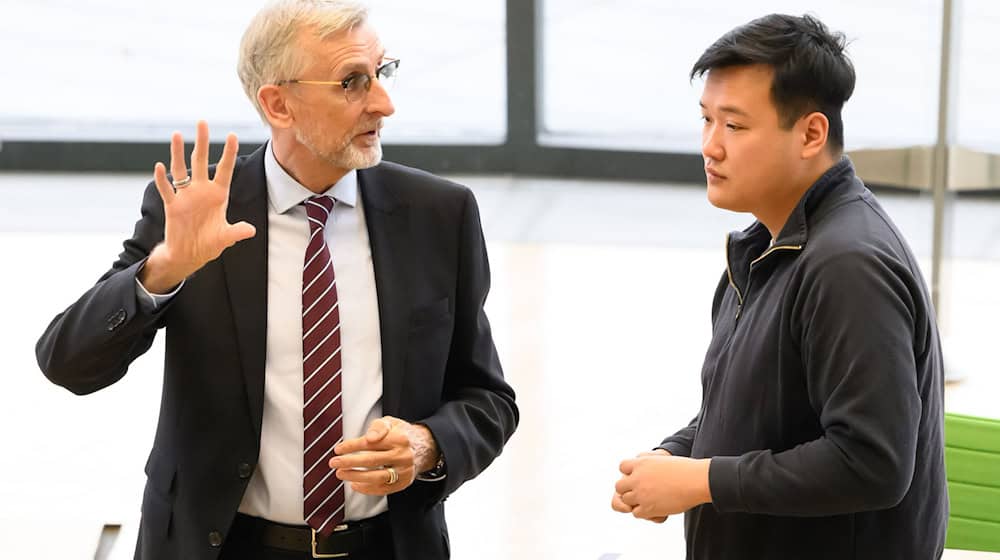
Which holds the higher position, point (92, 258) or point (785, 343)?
point (785, 343)

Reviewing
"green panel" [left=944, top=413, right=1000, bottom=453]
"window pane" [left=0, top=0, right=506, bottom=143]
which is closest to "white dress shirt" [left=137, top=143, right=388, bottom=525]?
"green panel" [left=944, top=413, right=1000, bottom=453]

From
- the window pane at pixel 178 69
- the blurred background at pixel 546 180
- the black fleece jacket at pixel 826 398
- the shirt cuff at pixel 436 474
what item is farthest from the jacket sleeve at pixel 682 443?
the window pane at pixel 178 69

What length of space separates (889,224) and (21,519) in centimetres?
229

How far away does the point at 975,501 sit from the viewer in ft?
10.5

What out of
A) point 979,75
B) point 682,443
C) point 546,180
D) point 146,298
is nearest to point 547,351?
point 546,180

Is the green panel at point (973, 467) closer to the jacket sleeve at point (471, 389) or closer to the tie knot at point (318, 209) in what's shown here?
the jacket sleeve at point (471, 389)

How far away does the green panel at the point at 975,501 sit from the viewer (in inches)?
126

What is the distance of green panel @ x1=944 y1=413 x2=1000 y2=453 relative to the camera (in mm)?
3203

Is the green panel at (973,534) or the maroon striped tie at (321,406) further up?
the maroon striped tie at (321,406)

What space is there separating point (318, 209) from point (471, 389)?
1.55 feet

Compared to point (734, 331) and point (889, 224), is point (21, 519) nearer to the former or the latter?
point (734, 331)

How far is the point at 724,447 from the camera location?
2.44 m

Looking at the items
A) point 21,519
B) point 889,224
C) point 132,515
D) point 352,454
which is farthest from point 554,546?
point 889,224

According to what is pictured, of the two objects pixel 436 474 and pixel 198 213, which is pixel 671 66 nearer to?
pixel 436 474
